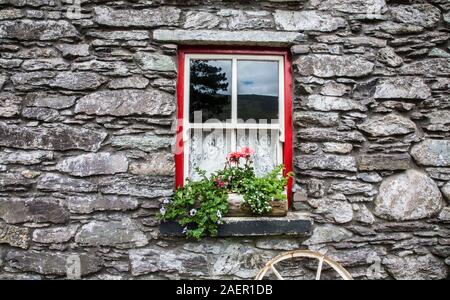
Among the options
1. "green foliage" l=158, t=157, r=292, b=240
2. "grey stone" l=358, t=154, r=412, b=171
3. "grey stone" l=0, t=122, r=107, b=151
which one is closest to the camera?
"green foliage" l=158, t=157, r=292, b=240

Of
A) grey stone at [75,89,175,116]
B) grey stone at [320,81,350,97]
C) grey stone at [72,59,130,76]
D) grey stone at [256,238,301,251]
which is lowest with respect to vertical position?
grey stone at [256,238,301,251]

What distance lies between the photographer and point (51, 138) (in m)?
2.52

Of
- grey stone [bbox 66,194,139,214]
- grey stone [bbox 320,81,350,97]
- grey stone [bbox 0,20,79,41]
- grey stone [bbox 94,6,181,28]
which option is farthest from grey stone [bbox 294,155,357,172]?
grey stone [bbox 0,20,79,41]

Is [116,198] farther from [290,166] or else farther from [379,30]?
[379,30]

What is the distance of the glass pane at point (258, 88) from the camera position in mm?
2779

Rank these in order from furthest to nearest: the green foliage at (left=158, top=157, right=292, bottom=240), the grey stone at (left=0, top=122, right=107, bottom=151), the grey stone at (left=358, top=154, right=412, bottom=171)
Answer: the grey stone at (left=358, top=154, right=412, bottom=171)
the grey stone at (left=0, top=122, right=107, bottom=151)
the green foliage at (left=158, top=157, right=292, bottom=240)

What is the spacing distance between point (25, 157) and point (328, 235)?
224cm

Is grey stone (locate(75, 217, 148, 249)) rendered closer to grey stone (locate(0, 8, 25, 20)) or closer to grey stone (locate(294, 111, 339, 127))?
grey stone (locate(294, 111, 339, 127))

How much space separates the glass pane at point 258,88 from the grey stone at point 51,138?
109 centimetres

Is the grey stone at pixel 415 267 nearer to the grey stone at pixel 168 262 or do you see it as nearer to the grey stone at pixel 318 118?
the grey stone at pixel 318 118

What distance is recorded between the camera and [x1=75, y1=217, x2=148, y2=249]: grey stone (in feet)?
8.18

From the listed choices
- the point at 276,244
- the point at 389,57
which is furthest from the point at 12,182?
the point at 389,57

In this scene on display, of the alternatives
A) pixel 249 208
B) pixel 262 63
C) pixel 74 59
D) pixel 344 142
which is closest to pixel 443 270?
pixel 344 142

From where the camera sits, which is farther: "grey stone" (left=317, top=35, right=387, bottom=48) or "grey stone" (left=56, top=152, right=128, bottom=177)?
"grey stone" (left=317, top=35, right=387, bottom=48)
